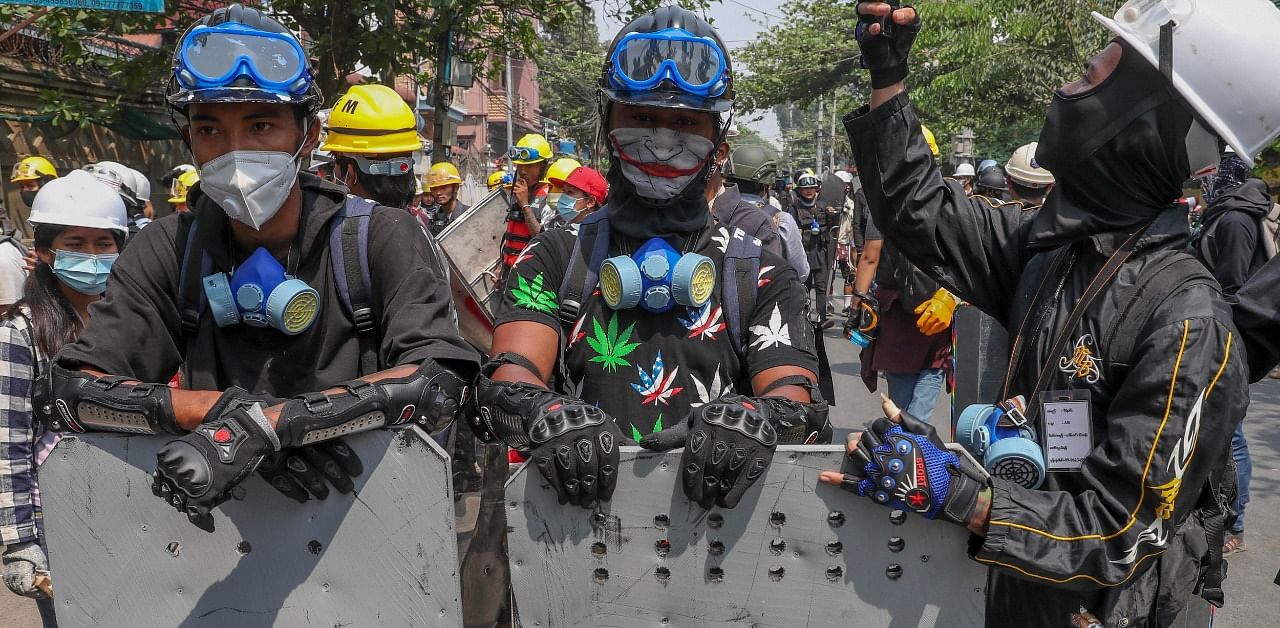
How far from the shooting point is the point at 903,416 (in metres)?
1.84

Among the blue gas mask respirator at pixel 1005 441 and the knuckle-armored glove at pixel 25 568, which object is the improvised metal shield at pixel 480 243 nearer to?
the knuckle-armored glove at pixel 25 568

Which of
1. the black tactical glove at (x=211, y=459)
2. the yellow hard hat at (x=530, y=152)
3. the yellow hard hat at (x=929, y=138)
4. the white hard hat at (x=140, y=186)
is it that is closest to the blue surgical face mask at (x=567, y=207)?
the yellow hard hat at (x=530, y=152)

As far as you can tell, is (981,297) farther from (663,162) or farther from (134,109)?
(134,109)

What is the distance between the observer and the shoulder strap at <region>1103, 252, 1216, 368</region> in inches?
70.3

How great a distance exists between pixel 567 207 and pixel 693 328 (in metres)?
4.25

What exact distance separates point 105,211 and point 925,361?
163 inches

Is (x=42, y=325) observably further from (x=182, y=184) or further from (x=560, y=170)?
(x=182, y=184)

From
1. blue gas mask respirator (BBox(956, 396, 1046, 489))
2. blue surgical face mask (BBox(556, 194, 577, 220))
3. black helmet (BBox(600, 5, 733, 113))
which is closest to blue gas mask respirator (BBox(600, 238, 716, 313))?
black helmet (BBox(600, 5, 733, 113))

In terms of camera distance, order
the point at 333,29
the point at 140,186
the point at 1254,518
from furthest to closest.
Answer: the point at 333,29 → the point at 140,186 → the point at 1254,518

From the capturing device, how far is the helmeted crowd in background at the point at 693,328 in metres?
1.75

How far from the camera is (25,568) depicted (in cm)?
267

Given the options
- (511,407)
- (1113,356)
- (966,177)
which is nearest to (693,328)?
(511,407)

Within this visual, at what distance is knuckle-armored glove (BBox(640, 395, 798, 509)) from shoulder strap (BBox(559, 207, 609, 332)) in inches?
20.0

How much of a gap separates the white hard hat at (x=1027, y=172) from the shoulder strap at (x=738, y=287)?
16.7 ft
